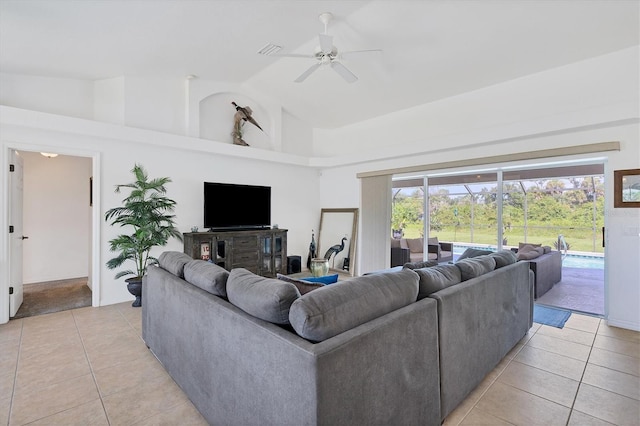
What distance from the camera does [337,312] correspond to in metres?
1.39

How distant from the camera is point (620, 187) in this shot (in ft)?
11.3

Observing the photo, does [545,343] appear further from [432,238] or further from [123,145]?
[123,145]

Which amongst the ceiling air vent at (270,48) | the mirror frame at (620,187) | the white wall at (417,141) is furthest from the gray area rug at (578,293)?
the ceiling air vent at (270,48)

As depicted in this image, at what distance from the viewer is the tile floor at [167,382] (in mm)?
1913

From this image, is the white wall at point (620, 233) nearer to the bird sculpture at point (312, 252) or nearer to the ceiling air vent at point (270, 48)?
the ceiling air vent at point (270, 48)

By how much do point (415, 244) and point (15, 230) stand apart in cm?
585

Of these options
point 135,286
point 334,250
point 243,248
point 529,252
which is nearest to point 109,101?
point 135,286

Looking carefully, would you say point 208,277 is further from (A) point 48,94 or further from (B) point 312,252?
(B) point 312,252

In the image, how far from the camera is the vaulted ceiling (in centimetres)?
290

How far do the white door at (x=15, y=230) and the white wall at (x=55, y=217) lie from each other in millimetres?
1202

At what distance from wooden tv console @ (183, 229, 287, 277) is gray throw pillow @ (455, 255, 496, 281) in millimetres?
3626

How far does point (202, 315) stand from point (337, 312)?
0.92 m

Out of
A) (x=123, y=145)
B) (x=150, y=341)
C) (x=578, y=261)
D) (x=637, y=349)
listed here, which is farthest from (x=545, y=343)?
(x=123, y=145)

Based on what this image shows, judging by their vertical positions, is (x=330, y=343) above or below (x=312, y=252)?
above
